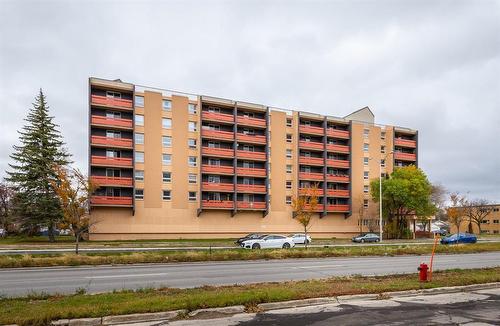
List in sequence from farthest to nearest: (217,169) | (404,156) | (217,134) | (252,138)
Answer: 1. (404,156)
2. (252,138)
3. (217,134)
4. (217,169)

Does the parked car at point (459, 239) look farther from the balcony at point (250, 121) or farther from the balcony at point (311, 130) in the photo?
the balcony at point (250, 121)

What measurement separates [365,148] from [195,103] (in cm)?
3022

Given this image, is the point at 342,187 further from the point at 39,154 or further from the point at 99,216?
the point at 39,154

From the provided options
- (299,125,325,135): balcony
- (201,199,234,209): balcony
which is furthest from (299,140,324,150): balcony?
(201,199,234,209): balcony

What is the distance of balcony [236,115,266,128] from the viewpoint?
180 feet

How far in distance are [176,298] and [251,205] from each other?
4503 centimetres

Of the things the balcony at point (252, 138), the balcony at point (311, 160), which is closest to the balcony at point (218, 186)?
the balcony at point (252, 138)

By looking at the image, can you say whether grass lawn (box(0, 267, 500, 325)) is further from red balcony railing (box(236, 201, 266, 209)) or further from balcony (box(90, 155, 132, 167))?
red balcony railing (box(236, 201, 266, 209))

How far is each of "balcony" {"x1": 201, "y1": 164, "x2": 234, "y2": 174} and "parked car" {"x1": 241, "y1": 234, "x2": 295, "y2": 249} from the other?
2014 cm

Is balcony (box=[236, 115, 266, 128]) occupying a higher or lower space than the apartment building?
Answer: higher

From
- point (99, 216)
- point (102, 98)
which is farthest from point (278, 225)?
point (102, 98)

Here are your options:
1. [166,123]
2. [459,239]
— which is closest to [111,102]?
[166,123]

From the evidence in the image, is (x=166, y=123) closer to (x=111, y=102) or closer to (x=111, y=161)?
(x=111, y=102)

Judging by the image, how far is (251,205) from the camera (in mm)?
54406
